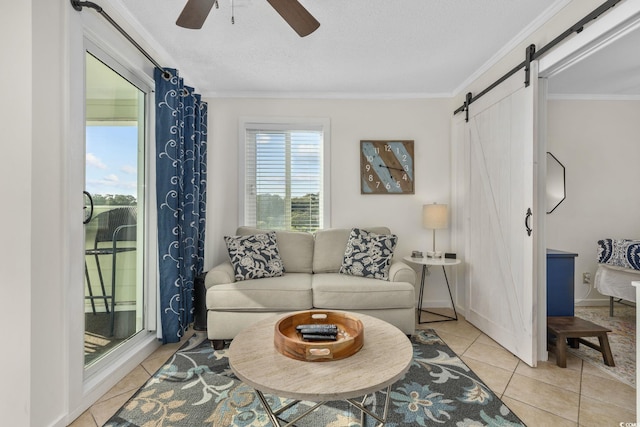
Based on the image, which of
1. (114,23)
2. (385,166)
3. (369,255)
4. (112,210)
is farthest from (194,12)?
(385,166)

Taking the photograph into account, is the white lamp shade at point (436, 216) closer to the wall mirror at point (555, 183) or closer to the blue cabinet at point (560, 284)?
the blue cabinet at point (560, 284)

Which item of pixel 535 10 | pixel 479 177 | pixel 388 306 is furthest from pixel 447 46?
pixel 388 306

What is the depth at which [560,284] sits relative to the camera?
2705 millimetres

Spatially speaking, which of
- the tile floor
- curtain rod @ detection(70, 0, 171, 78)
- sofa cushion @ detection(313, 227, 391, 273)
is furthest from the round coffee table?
curtain rod @ detection(70, 0, 171, 78)

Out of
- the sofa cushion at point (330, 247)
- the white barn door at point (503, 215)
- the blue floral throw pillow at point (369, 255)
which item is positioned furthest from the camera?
the sofa cushion at point (330, 247)

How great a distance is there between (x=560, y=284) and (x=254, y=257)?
274 cm

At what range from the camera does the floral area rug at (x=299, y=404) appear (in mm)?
1723

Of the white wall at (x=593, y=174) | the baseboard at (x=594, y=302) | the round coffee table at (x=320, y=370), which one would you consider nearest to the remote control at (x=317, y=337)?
the round coffee table at (x=320, y=370)

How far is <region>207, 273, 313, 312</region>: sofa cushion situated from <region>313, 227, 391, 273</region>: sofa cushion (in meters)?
0.59

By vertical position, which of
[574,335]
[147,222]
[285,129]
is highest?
[285,129]

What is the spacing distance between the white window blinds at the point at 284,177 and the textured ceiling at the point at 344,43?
54 centimetres

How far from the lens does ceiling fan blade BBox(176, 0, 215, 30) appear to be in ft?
5.06

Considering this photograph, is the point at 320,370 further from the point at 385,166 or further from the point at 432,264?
the point at 385,166

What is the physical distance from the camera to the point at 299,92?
12.0 feet
